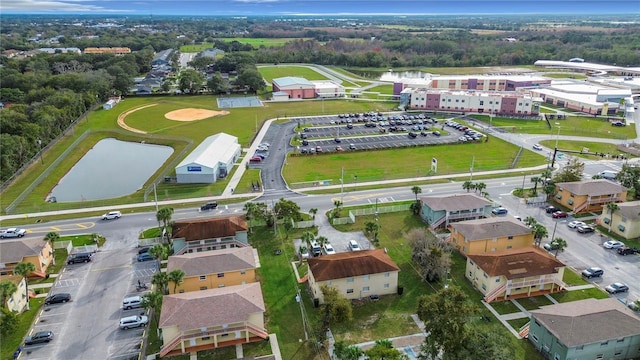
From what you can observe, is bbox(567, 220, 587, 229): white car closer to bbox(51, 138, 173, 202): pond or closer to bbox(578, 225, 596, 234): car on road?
bbox(578, 225, 596, 234): car on road

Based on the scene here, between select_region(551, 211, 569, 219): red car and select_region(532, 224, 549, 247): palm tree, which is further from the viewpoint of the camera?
select_region(551, 211, 569, 219): red car

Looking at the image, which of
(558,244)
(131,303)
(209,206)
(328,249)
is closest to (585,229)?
(558,244)

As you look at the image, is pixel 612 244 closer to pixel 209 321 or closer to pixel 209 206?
pixel 209 321

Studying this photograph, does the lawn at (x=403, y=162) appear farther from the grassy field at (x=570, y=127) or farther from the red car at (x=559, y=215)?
the red car at (x=559, y=215)

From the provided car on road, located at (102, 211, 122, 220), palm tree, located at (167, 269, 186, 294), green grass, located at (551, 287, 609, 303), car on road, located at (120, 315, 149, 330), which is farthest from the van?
green grass, located at (551, 287, 609, 303)

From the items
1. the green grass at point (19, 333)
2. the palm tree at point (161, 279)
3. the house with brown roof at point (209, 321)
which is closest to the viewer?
the house with brown roof at point (209, 321)

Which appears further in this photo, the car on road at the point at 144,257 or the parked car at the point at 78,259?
the car on road at the point at 144,257

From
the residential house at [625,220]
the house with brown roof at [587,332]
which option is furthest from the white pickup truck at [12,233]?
the residential house at [625,220]
